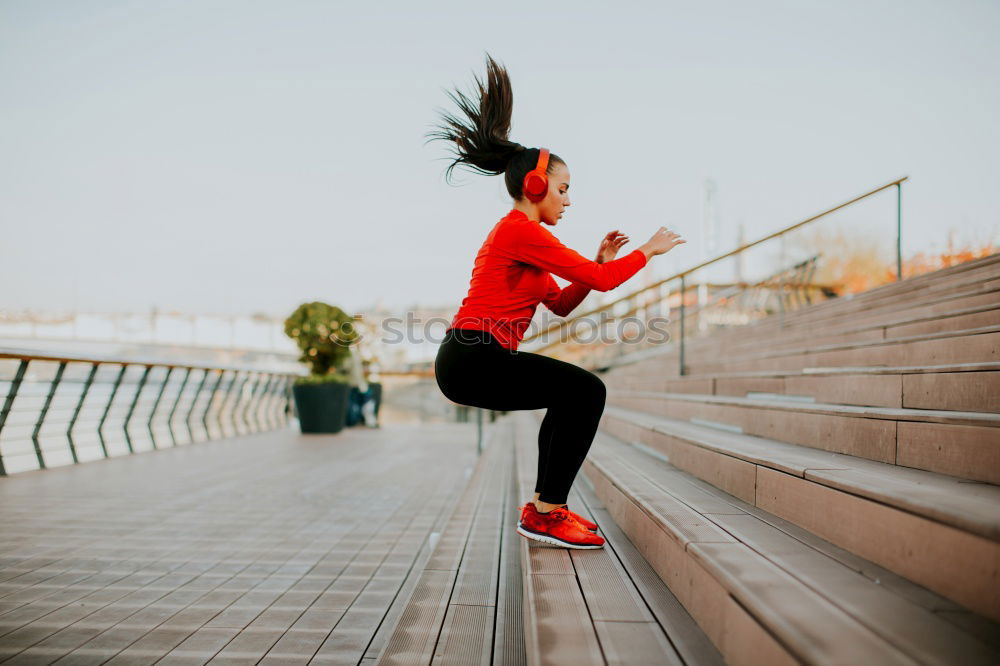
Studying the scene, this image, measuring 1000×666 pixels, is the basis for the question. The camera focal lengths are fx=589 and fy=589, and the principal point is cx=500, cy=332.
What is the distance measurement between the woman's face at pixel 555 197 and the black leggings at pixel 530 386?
0.50 meters

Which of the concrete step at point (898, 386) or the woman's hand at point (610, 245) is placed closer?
the concrete step at point (898, 386)

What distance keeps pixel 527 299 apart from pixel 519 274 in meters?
0.09

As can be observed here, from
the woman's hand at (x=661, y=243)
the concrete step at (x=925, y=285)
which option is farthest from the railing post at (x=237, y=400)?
the woman's hand at (x=661, y=243)

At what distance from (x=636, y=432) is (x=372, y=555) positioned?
1.81m

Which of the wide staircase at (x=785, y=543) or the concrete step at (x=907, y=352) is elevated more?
the concrete step at (x=907, y=352)

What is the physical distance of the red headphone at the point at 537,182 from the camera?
1998 millimetres

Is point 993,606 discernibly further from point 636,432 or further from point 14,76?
point 14,76

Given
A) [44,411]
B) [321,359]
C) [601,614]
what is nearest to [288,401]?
[321,359]

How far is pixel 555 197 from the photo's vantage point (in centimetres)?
207

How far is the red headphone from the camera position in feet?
6.56

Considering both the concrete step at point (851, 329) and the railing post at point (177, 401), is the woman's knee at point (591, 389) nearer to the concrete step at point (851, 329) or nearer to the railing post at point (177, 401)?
the concrete step at point (851, 329)

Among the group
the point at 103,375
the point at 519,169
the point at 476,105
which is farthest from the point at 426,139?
the point at 103,375

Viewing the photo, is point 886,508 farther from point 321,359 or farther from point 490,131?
point 321,359

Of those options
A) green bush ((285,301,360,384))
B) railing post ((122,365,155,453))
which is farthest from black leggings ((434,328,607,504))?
green bush ((285,301,360,384))
